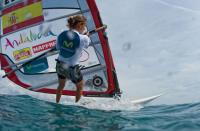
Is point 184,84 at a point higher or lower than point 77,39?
lower

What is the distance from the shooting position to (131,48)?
1109 centimetres

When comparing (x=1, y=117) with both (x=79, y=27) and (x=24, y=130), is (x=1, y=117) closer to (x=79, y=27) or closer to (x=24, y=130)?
(x=24, y=130)

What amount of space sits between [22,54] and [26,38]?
32 cm

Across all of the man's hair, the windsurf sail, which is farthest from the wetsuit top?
the windsurf sail

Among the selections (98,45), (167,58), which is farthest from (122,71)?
(98,45)

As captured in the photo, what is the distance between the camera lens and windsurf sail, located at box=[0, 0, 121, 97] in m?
8.03

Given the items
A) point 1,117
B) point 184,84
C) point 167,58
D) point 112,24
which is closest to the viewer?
point 1,117

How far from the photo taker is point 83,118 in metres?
6.48

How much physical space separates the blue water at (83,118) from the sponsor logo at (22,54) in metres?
0.92

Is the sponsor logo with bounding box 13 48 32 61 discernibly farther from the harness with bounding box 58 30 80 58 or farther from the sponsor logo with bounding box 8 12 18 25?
the harness with bounding box 58 30 80 58

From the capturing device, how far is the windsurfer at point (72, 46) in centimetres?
673

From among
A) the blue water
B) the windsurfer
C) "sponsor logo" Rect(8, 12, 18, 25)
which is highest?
"sponsor logo" Rect(8, 12, 18, 25)

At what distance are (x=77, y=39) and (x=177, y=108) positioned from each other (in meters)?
2.31

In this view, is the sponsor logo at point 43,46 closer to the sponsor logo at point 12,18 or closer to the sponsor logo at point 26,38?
the sponsor logo at point 26,38
